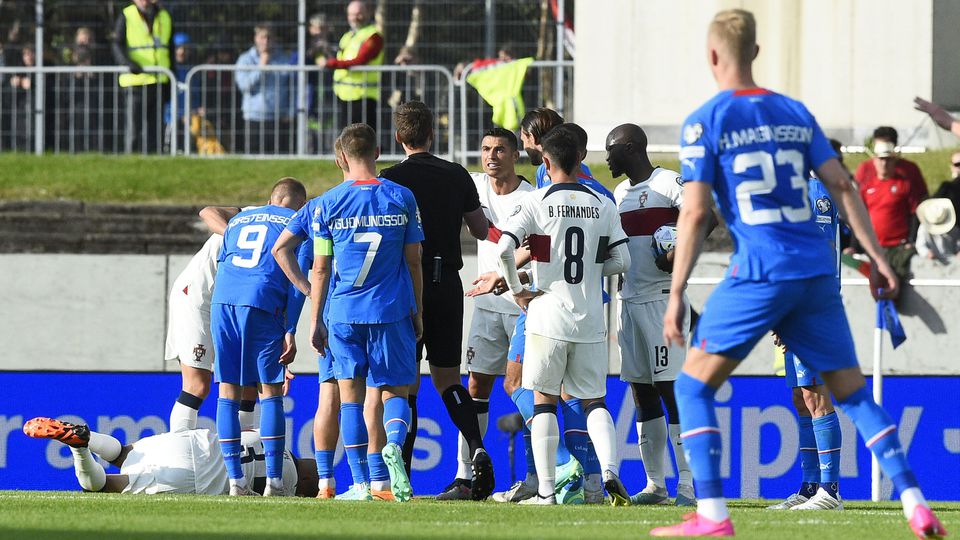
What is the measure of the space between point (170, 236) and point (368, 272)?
706 centimetres

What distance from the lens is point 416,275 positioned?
9094 millimetres

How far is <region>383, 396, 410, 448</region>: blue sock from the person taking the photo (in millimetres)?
8914

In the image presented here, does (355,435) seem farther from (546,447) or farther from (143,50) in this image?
(143,50)

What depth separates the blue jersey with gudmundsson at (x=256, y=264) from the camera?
10.0 metres

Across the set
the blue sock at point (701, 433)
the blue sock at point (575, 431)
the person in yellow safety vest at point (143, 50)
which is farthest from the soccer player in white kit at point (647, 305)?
the person in yellow safety vest at point (143, 50)

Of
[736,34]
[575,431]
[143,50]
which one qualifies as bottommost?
[575,431]

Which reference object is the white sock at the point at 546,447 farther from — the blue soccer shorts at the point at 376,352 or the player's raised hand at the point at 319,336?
the player's raised hand at the point at 319,336

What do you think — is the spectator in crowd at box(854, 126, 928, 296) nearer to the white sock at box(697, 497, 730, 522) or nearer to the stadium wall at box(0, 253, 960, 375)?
the stadium wall at box(0, 253, 960, 375)

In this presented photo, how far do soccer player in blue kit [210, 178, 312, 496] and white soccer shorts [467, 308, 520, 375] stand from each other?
1.14 m

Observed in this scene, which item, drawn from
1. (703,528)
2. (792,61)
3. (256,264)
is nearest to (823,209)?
(703,528)

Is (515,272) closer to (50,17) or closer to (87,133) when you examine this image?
(87,133)

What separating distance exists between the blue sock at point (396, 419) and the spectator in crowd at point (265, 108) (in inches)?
386

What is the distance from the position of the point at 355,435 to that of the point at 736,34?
12.3 feet

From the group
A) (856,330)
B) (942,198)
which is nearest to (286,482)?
(856,330)
